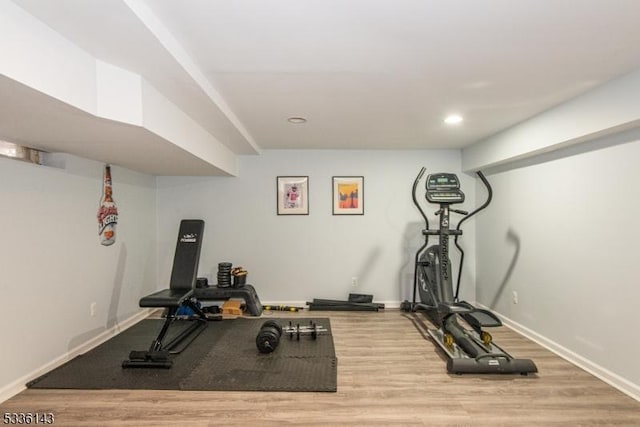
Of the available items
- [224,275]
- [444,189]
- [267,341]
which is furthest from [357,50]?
[224,275]

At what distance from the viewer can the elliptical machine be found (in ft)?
8.63

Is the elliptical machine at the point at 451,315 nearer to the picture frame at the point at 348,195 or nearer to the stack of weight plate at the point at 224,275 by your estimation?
the picture frame at the point at 348,195

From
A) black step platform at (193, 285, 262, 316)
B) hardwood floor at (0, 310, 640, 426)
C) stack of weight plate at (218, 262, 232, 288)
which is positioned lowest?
hardwood floor at (0, 310, 640, 426)

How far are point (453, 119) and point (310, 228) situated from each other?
2.34 metres

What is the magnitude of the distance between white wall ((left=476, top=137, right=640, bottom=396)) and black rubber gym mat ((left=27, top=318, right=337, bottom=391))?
6.93 ft

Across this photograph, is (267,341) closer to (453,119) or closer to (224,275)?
(224,275)

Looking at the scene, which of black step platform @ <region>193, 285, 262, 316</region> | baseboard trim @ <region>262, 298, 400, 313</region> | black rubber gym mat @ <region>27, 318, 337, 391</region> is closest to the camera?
black rubber gym mat @ <region>27, 318, 337, 391</region>

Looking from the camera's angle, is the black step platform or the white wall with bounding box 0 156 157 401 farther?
the black step platform

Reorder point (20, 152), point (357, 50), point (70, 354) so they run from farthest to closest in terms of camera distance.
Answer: point (70, 354) < point (20, 152) < point (357, 50)

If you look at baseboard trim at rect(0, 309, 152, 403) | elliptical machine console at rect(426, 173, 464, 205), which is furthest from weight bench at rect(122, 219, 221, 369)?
elliptical machine console at rect(426, 173, 464, 205)

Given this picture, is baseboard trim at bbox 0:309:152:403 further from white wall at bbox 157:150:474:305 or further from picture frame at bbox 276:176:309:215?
picture frame at bbox 276:176:309:215

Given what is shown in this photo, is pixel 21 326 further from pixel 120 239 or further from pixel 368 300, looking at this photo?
pixel 368 300

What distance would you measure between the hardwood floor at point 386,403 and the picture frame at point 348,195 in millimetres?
2234

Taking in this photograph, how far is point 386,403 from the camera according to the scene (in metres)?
2.28
